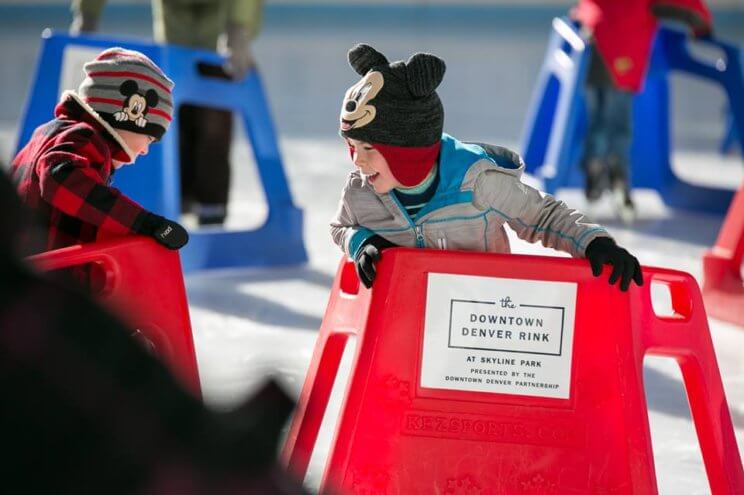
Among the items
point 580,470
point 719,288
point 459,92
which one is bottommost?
point 459,92

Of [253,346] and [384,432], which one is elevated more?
[384,432]

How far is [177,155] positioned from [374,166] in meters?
1.89

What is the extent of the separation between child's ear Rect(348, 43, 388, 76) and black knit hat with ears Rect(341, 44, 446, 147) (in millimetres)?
31

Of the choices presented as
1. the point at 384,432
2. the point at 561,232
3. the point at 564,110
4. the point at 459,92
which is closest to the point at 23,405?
the point at 384,432

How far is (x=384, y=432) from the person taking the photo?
157cm

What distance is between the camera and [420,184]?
5.52 ft

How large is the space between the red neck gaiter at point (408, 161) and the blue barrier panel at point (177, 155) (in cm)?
160

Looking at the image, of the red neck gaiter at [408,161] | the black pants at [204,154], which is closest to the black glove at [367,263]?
the red neck gaiter at [408,161]

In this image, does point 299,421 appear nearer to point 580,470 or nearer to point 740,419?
point 580,470

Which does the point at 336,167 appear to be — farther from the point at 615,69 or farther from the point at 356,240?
the point at 356,240

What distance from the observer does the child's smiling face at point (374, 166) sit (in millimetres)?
1664

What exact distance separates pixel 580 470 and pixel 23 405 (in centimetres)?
125

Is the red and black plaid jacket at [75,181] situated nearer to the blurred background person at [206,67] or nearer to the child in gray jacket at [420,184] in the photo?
the child in gray jacket at [420,184]

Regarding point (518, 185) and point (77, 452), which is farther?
point (518, 185)
